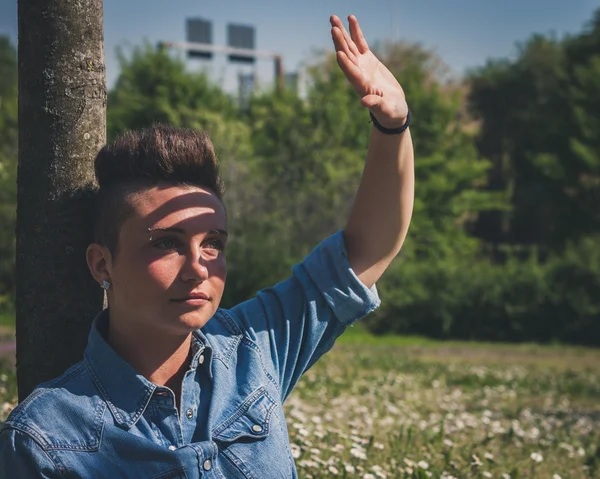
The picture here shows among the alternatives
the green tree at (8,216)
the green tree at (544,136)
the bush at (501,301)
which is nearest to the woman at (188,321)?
the green tree at (8,216)

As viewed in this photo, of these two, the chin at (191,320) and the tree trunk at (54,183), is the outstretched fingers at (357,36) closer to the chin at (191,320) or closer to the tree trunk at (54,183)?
the chin at (191,320)

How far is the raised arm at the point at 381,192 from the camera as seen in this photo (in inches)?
110

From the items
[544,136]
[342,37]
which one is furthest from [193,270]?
[544,136]

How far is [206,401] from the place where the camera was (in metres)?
2.75

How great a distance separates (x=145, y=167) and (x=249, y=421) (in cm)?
75

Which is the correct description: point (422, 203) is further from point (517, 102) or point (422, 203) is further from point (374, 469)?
point (374, 469)

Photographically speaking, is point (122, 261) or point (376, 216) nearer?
point (122, 261)

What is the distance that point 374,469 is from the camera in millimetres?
4254

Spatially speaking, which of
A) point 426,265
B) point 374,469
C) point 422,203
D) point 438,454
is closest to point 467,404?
point 438,454

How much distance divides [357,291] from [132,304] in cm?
67

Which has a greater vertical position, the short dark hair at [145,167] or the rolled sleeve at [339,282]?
the short dark hair at [145,167]

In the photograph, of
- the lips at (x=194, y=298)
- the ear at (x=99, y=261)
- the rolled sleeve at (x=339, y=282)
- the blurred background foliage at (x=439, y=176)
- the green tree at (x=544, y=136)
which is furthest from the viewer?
the green tree at (x=544, y=136)

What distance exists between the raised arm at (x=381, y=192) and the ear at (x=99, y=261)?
71 centimetres

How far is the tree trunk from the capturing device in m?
3.26
